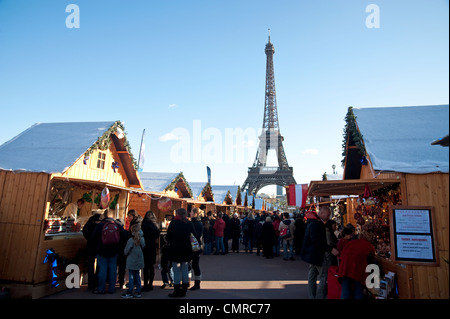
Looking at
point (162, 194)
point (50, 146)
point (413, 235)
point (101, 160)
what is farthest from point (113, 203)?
point (413, 235)

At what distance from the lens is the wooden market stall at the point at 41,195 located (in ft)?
18.1

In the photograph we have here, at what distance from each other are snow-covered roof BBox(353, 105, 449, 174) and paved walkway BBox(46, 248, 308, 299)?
3217 mm

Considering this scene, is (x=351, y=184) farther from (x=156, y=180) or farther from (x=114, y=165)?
(x=156, y=180)

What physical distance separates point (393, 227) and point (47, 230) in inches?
269

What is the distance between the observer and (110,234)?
18.9ft

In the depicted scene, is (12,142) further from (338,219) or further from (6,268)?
(338,219)

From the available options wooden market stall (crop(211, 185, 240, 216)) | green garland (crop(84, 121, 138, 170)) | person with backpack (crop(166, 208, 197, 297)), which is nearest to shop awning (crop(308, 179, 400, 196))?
person with backpack (crop(166, 208, 197, 297))

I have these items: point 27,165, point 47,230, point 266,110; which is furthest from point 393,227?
point 266,110

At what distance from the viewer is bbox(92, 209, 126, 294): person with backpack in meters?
5.74

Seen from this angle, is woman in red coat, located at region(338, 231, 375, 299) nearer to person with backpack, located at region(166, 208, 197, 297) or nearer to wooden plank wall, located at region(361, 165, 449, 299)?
wooden plank wall, located at region(361, 165, 449, 299)

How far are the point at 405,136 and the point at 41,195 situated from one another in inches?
303

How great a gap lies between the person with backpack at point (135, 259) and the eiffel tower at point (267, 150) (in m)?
41.8

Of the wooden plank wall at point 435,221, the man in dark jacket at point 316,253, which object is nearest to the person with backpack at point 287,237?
the man in dark jacket at point 316,253
